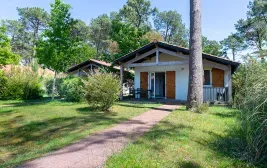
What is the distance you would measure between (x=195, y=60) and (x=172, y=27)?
39123mm

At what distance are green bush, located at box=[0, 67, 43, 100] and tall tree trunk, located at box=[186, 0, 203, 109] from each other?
1429cm

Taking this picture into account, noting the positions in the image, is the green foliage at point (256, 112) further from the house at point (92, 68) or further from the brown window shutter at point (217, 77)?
the house at point (92, 68)

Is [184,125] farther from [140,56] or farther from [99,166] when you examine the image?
[140,56]

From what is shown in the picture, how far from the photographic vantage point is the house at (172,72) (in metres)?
13.0

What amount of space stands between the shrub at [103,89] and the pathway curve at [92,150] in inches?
121

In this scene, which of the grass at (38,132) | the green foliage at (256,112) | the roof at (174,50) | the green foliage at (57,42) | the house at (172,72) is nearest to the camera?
the green foliage at (256,112)

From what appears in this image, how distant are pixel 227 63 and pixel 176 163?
998cm

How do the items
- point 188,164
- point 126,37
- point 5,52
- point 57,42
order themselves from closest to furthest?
1. point 188,164
2. point 5,52
3. point 57,42
4. point 126,37

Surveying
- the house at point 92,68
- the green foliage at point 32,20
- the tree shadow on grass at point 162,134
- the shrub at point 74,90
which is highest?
the green foliage at point 32,20

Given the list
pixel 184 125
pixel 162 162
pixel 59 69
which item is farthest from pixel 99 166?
pixel 59 69

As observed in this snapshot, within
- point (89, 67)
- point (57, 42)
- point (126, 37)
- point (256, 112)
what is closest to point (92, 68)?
point (89, 67)

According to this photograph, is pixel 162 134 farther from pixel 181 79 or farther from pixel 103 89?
pixel 181 79

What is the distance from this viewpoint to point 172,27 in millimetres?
46531

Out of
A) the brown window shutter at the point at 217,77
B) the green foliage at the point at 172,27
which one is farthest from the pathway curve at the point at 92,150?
the green foliage at the point at 172,27
